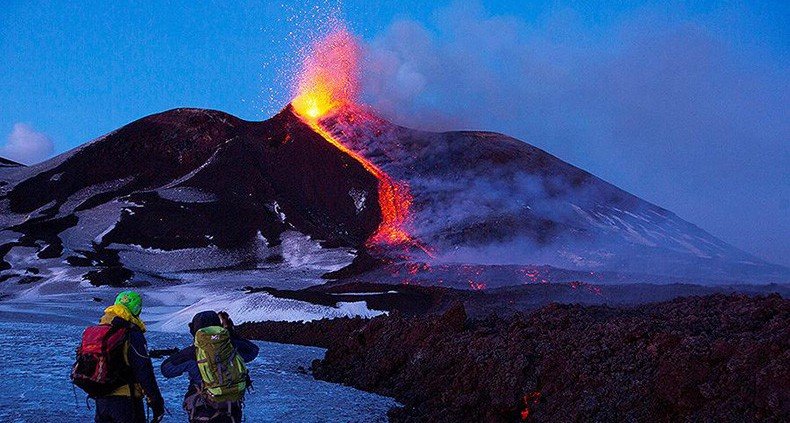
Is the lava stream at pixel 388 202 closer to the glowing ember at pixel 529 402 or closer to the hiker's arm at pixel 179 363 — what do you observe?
the glowing ember at pixel 529 402

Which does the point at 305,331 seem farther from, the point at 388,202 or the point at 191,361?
the point at 388,202

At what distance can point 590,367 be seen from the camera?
984 cm

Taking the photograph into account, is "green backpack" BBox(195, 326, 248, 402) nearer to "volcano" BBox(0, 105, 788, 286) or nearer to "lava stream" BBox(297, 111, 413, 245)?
"volcano" BBox(0, 105, 788, 286)

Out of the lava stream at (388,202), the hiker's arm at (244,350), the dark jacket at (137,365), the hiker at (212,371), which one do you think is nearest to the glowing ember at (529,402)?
the hiker's arm at (244,350)

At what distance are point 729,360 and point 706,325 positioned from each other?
9.18 ft

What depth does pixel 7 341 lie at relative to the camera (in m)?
17.0

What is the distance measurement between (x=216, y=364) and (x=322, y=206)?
9825cm

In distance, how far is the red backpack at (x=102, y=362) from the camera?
5.88 metres

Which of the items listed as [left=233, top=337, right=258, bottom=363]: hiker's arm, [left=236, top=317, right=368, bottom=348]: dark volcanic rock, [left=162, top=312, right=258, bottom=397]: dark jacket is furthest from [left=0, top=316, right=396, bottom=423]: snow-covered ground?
[left=236, top=317, right=368, bottom=348]: dark volcanic rock

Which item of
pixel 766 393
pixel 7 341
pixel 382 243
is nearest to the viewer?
pixel 766 393

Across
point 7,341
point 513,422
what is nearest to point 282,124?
point 7,341

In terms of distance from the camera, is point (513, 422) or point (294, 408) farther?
point (294, 408)

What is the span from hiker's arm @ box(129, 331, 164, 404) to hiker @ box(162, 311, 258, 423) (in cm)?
16

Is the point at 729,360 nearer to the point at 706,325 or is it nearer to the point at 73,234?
the point at 706,325
